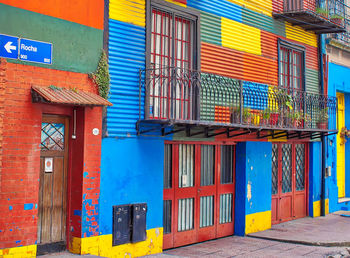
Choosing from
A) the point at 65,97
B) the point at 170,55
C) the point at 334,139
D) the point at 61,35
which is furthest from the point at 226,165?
the point at 334,139

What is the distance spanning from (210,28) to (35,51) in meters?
Result: 4.89

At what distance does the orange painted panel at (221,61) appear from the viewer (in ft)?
35.0

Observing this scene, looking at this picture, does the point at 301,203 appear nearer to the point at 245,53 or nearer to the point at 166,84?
the point at 245,53

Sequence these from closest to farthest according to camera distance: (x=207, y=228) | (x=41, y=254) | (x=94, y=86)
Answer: (x=41, y=254), (x=94, y=86), (x=207, y=228)

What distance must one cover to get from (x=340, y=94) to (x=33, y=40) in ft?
42.9

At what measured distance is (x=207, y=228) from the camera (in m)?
10.9

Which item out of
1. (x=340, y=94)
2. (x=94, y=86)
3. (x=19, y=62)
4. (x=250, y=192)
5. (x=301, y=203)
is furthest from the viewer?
(x=340, y=94)

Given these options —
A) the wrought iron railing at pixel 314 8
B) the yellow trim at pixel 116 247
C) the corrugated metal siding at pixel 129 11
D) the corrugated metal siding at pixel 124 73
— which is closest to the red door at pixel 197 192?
the yellow trim at pixel 116 247

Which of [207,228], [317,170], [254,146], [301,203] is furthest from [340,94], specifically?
[207,228]

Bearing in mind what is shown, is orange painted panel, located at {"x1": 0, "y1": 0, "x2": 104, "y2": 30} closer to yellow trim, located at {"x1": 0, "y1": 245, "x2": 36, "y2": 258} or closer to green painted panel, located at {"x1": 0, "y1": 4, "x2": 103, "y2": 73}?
green painted panel, located at {"x1": 0, "y1": 4, "x2": 103, "y2": 73}

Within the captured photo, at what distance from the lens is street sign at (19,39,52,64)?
7207 millimetres

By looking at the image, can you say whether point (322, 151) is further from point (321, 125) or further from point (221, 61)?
point (221, 61)

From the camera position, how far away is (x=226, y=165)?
11633 millimetres

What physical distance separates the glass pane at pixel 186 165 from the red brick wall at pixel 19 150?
12.3 feet
